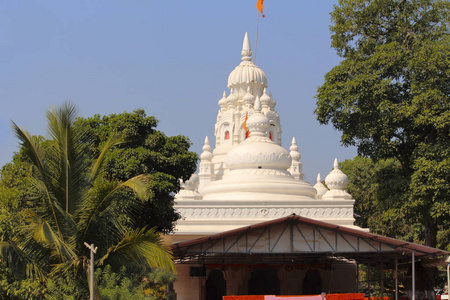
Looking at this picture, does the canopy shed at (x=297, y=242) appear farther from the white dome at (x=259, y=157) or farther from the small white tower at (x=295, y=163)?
the small white tower at (x=295, y=163)

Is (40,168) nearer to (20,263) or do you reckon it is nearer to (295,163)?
(20,263)

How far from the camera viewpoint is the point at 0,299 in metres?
19.1

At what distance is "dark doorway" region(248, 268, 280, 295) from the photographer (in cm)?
3231

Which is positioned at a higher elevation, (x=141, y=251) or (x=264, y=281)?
(x=141, y=251)

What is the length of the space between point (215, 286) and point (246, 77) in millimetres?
28608

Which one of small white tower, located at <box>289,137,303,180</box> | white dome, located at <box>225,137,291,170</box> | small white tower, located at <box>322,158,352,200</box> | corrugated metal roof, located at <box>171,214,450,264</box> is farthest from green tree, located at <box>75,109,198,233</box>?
small white tower, located at <box>289,137,303,180</box>

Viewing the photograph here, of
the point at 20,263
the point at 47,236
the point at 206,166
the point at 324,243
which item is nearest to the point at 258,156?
the point at 324,243

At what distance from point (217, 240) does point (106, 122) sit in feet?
23.7

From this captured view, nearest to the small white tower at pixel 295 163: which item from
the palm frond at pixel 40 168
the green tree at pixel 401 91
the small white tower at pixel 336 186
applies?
the small white tower at pixel 336 186

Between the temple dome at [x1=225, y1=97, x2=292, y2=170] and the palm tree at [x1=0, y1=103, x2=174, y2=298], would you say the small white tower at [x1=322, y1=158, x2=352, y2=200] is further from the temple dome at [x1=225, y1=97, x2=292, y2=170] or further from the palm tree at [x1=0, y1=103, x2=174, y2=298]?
the palm tree at [x1=0, y1=103, x2=174, y2=298]

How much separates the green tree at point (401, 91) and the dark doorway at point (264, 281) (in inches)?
271

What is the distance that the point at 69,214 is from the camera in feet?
60.2

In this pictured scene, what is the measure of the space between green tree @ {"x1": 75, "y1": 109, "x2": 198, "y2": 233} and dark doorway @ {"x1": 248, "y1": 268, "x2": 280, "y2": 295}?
670 cm

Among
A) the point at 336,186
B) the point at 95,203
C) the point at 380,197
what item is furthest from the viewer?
the point at 336,186
